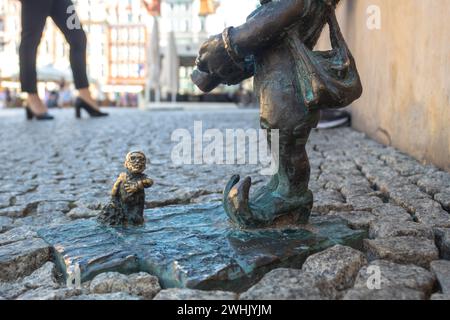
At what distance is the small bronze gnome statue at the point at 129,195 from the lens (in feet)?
6.05

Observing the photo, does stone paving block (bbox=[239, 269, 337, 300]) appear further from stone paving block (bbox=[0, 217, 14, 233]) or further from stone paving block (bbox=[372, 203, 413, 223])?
stone paving block (bbox=[0, 217, 14, 233])

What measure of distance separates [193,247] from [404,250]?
0.68 meters

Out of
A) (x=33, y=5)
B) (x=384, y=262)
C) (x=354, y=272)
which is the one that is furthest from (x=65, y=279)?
(x=33, y=5)

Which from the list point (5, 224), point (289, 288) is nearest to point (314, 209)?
point (289, 288)

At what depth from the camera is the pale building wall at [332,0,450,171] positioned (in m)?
3.65

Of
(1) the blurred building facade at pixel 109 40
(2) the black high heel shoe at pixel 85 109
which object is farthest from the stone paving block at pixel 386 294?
(1) the blurred building facade at pixel 109 40

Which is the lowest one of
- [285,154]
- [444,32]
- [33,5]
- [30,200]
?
[30,200]

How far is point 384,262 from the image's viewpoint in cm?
158

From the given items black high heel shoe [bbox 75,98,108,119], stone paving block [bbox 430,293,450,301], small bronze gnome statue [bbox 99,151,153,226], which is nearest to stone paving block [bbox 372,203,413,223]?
stone paving block [bbox 430,293,450,301]

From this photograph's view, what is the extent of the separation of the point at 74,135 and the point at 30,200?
11.9ft

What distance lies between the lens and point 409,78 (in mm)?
4484

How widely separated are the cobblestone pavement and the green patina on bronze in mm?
56
